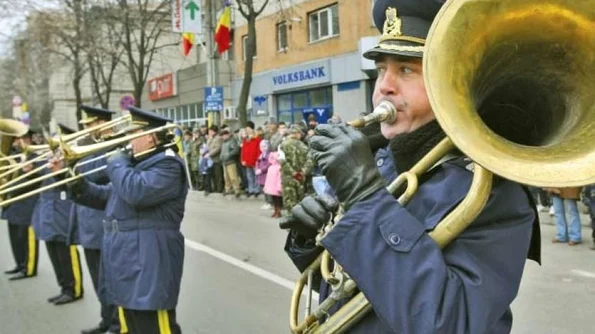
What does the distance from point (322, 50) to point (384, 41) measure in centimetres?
1840

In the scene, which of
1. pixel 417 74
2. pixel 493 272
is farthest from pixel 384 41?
pixel 493 272

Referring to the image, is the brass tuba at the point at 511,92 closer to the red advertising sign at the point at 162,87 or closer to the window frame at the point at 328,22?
the window frame at the point at 328,22

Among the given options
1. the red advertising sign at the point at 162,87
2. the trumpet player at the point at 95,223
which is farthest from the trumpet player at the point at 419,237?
the red advertising sign at the point at 162,87

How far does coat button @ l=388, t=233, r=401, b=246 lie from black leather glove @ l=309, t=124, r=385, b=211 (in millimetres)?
116

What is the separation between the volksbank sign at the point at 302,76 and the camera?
1950cm

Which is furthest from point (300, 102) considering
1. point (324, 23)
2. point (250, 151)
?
point (250, 151)

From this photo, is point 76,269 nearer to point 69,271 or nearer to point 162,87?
point 69,271

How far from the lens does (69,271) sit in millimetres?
6285

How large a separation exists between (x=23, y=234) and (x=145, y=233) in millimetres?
4387

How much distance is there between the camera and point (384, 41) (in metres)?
1.73

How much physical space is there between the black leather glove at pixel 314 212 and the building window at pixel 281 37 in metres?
20.0

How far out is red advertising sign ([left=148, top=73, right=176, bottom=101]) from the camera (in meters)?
30.1

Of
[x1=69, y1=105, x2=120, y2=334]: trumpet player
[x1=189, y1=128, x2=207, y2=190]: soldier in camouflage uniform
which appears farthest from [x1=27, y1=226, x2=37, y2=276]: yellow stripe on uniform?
[x1=189, y1=128, x2=207, y2=190]: soldier in camouflage uniform

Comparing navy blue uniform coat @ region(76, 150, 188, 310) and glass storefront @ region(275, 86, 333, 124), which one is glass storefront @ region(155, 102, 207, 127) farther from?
navy blue uniform coat @ region(76, 150, 188, 310)
